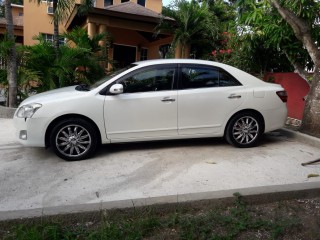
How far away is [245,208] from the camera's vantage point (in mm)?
3904

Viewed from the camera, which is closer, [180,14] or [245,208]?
[245,208]

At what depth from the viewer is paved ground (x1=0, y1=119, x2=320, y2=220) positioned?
4.04 m

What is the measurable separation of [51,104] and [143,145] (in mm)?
1850

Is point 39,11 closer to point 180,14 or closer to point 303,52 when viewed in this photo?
point 180,14

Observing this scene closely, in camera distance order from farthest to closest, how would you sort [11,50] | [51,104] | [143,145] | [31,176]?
[11,50]
[143,145]
[51,104]
[31,176]

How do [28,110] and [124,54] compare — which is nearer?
[28,110]

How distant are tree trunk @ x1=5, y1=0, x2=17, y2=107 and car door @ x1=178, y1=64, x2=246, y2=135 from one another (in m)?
5.31

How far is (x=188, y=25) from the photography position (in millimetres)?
13297

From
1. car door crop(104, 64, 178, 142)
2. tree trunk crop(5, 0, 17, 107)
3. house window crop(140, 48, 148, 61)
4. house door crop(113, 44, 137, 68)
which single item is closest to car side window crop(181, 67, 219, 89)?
car door crop(104, 64, 178, 142)

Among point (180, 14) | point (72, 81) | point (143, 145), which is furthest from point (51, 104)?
point (180, 14)

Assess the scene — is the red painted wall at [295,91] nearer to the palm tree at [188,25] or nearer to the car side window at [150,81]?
the car side window at [150,81]

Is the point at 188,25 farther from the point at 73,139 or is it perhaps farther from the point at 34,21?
the point at 34,21

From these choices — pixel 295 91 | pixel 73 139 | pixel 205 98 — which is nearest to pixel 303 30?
pixel 295 91

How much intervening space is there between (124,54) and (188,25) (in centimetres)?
701
